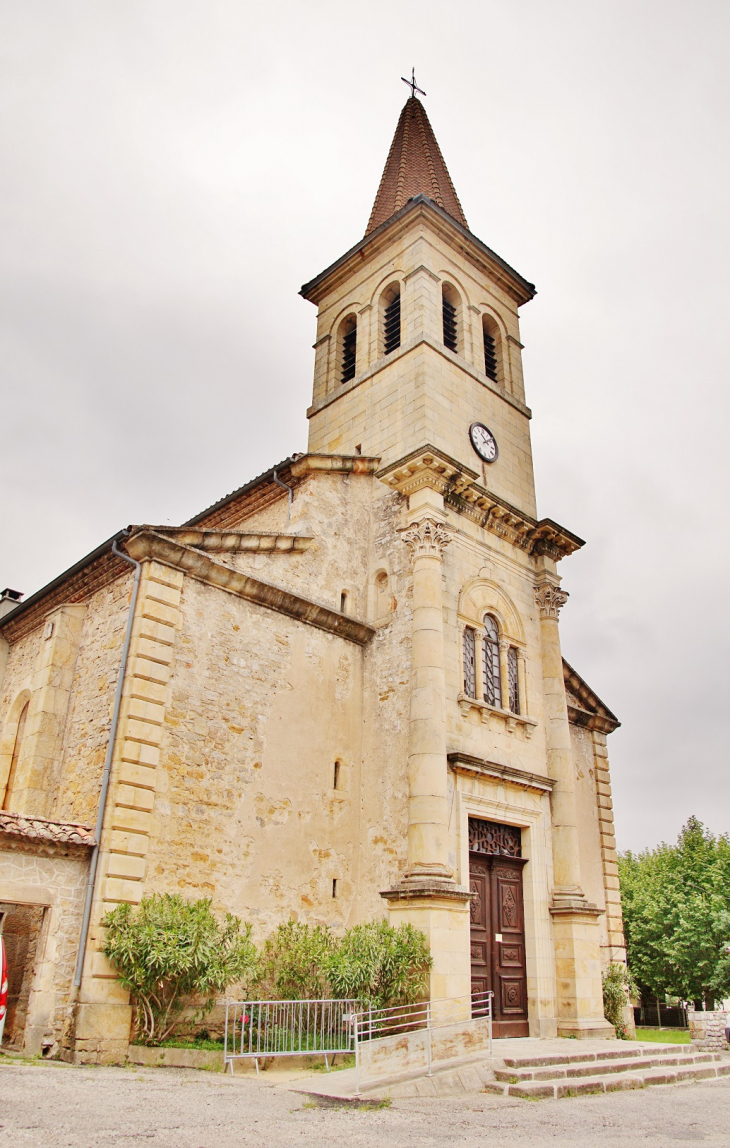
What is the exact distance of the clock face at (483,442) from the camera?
1842 cm

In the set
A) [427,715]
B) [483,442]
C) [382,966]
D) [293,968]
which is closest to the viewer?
[382,966]

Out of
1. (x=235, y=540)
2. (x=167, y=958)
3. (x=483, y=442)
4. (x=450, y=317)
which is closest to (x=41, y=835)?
(x=167, y=958)

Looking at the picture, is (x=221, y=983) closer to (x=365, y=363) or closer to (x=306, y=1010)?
(x=306, y=1010)

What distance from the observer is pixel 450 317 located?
2058cm

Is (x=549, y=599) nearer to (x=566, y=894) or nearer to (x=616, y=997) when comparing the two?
(x=566, y=894)

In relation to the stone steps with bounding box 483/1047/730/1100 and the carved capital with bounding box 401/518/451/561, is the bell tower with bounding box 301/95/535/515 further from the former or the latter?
the stone steps with bounding box 483/1047/730/1100

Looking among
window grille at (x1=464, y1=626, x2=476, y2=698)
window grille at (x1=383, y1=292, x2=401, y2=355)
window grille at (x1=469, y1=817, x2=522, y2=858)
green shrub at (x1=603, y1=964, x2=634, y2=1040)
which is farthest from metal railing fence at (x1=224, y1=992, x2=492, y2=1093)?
window grille at (x1=383, y1=292, x2=401, y2=355)

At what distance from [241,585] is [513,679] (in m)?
6.25

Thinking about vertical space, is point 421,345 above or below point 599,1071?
above

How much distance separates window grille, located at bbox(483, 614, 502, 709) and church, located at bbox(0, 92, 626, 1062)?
5cm

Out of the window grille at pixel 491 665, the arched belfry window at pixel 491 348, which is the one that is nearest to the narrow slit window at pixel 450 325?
the arched belfry window at pixel 491 348

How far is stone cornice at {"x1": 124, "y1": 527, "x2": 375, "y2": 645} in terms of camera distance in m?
12.6

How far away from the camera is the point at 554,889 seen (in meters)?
15.6

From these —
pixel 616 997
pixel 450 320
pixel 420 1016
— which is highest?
pixel 450 320
